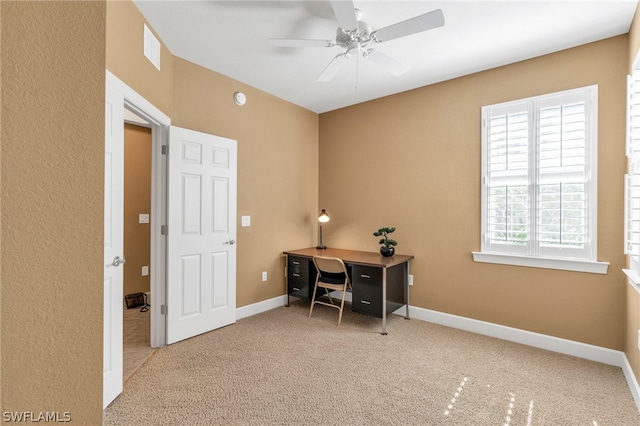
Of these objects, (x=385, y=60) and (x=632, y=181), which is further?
(x=385, y=60)

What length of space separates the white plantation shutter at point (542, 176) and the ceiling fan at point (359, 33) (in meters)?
1.37

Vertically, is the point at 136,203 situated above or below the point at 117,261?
above

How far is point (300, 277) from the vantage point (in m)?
3.95

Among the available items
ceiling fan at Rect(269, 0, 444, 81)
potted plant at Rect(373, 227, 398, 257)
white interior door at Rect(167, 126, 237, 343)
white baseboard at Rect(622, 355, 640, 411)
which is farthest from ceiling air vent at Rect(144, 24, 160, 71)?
white baseboard at Rect(622, 355, 640, 411)

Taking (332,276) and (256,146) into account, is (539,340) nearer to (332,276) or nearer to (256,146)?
(332,276)

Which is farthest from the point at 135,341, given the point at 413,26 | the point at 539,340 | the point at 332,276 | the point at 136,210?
the point at 539,340

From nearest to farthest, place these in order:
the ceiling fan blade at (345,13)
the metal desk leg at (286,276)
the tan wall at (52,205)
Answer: the tan wall at (52,205)
the ceiling fan blade at (345,13)
the metal desk leg at (286,276)

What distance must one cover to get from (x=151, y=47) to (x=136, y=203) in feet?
8.40

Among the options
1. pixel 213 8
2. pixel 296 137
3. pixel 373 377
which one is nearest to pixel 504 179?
pixel 373 377

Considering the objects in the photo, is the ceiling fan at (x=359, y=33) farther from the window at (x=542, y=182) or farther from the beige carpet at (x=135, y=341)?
the beige carpet at (x=135, y=341)

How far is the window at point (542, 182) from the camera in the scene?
2.63m

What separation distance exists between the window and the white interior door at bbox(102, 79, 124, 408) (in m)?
3.31

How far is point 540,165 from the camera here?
284 centimetres

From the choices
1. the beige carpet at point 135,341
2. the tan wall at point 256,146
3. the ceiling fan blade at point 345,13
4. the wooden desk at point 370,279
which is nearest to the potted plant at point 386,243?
the wooden desk at point 370,279
